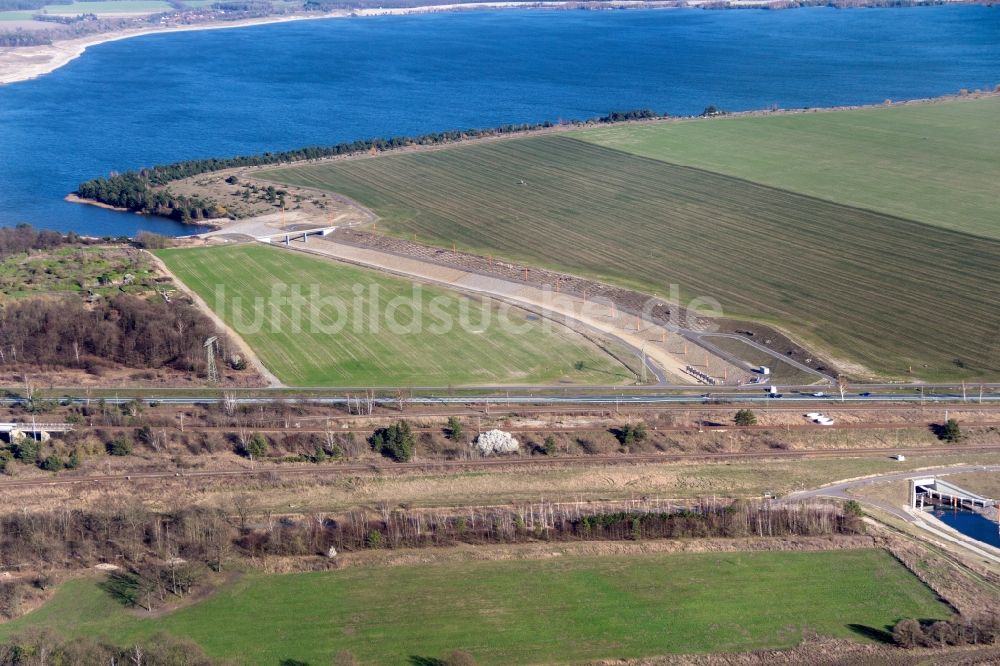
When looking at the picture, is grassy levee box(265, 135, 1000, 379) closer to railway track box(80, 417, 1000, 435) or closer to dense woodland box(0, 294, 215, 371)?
railway track box(80, 417, 1000, 435)

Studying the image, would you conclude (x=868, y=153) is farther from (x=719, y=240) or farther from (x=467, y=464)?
(x=467, y=464)

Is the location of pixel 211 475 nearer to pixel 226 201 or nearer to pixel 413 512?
pixel 413 512

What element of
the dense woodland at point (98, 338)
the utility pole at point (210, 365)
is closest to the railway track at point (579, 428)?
the utility pole at point (210, 365)

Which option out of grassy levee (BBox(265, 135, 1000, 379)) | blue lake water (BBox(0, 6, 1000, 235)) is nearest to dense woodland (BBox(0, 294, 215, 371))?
grassy levee (BBox(265, 135, 1000, 379))

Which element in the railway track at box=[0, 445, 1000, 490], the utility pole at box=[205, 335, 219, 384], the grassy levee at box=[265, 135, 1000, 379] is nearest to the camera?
the railway track at box=[0, 445, 1000, 490]

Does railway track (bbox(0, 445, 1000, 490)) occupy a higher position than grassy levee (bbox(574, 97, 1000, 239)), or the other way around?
grassy levee (bbox(574, 97, 1000, 239))

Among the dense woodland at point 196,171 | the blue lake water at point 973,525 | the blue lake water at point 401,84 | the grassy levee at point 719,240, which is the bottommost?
the blue lake water at point 973,525

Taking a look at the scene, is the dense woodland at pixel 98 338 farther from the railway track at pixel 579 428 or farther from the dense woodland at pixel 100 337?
the railway track at pixel 579 428
